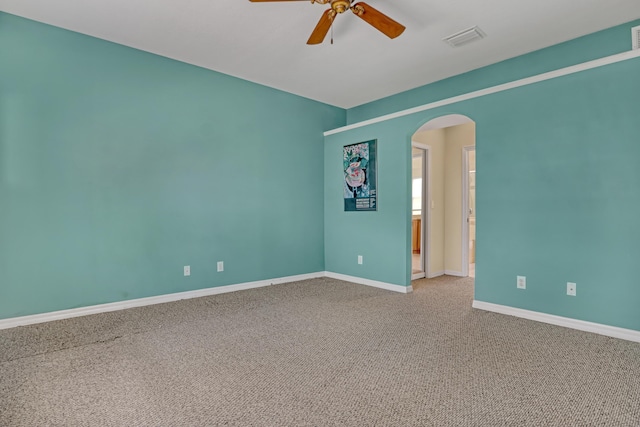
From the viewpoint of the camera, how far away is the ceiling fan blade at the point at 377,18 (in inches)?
92.8

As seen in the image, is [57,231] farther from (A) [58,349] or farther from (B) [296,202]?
(B) [296,202]

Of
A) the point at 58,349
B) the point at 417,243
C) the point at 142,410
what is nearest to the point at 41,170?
the point at 58,349

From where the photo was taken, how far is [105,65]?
338 cm

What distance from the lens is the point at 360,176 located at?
4.80 metres

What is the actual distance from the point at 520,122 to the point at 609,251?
1408 millimetres

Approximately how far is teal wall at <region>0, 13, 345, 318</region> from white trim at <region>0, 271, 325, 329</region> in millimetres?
63

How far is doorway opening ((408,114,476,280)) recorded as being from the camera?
5.25 meters

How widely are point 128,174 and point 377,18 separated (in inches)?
114

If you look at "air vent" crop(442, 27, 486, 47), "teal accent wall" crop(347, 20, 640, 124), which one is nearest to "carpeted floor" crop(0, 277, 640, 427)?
"teal accent wall" crop(347, 20, 640, 124)

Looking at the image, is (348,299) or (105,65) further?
(348,299)

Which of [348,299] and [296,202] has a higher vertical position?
[296,202]

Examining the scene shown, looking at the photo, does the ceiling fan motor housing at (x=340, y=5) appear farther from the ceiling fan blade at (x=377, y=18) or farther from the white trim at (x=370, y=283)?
the white trim at (x=370, y=283)

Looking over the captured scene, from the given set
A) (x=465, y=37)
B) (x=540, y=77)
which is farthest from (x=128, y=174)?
(x=540, y=77)

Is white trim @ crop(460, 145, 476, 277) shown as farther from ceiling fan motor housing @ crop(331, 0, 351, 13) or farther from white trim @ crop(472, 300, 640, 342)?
ceiling fan motor housing @ crop(331, 0, 351, 13)
